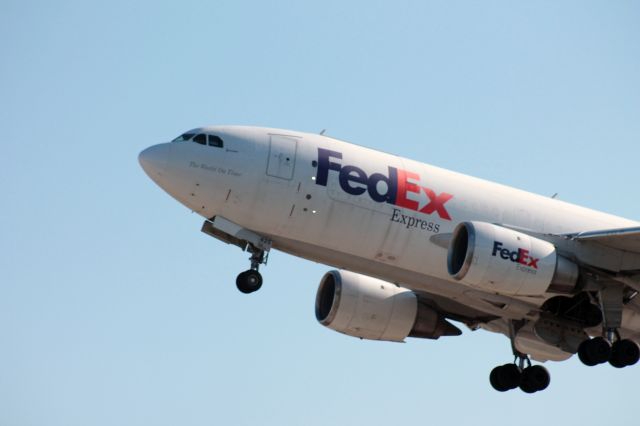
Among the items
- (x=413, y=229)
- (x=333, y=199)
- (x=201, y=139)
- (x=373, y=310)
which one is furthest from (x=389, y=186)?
(x=201, y=139)

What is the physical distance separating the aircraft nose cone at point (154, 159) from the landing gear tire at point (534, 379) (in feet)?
40.2

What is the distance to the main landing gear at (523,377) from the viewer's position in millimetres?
39875

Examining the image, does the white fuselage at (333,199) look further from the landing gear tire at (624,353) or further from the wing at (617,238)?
the landing gear tire at (624,353)

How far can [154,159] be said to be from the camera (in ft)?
116

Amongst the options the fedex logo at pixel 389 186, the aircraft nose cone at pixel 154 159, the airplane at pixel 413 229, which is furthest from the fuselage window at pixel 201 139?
the fedex logo at pixel 389 186

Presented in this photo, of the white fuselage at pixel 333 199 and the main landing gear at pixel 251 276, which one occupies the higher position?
the white fuselage at pixel 333 199

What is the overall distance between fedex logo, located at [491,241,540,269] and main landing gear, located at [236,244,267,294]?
6128mm

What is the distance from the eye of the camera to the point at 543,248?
35.2 m

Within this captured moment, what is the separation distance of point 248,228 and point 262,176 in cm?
144

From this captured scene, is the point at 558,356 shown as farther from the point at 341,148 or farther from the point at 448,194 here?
the point at 341,148

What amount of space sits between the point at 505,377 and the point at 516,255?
663 centimetres

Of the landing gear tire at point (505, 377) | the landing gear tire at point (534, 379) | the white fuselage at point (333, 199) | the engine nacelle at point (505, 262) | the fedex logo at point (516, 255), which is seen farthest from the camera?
the landing gear tire at point (505, 377)

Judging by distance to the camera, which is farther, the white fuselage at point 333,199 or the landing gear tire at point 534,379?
the landing gear tire at point 534,379

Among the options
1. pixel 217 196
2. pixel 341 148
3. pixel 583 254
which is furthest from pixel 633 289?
pixel 217 196
